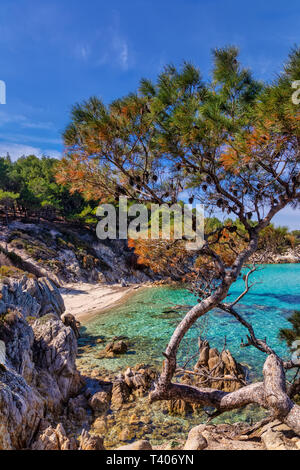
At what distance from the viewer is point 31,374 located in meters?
6.14

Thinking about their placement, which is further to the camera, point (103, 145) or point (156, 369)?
point (156, 369)

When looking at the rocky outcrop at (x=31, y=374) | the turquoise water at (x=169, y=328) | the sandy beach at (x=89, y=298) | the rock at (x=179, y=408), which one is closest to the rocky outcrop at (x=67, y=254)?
the sandy beach at (x=89, y=298)

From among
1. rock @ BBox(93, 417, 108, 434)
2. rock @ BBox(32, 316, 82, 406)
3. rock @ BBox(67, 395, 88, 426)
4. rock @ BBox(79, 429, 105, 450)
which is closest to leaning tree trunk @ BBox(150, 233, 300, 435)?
rock @ BBox(79, 429, 105, 450)

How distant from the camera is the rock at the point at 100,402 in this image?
660 cm

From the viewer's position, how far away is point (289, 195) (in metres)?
4.59

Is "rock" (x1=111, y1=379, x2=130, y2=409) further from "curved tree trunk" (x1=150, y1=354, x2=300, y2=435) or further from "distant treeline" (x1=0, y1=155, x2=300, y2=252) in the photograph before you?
"distant treeline" (x1=0, y1=155, x2=300, y2=252)

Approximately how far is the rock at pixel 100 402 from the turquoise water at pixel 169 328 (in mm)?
2275

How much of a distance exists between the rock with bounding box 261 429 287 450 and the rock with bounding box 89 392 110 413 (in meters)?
4.69

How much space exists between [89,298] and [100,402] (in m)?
16.2

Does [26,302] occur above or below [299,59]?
A: below

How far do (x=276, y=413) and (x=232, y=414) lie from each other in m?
3.78
